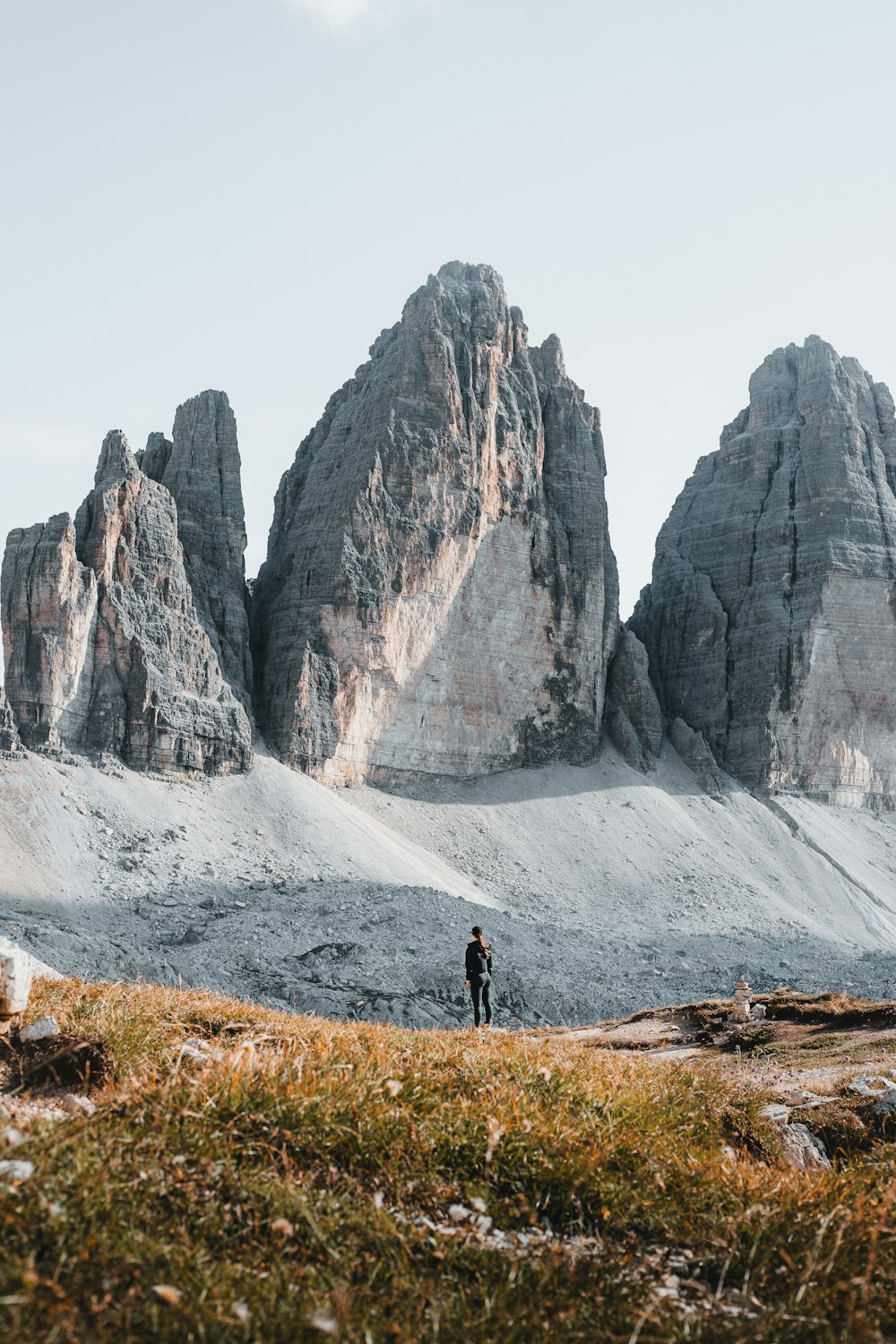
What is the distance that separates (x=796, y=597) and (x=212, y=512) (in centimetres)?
4510

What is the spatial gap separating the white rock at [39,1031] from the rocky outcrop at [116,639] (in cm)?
4729

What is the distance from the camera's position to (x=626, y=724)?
80.4 m

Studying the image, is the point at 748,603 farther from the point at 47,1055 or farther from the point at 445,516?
the point at 47,1055

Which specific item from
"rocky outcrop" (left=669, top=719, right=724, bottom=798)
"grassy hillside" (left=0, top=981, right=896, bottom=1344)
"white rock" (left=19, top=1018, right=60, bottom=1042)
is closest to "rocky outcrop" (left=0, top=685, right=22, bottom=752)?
"white rock" (left=19, top=1018, right=60, bottom=1042)

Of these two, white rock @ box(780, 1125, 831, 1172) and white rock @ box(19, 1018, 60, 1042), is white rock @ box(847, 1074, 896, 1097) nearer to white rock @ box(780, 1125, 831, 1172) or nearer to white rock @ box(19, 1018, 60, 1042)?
white rock @ box(780, 1125, 831, 1172)

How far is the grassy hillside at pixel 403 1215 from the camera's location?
3.97m

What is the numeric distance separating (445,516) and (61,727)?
2995 cm

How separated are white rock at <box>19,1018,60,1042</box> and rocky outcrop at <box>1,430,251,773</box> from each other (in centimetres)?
4729

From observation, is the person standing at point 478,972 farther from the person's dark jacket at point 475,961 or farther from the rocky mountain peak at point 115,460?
the rocky mountain peak at point 115,460

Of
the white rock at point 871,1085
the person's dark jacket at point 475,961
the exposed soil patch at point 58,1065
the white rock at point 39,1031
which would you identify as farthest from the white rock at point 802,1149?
the person's dark jacket at point 475,961

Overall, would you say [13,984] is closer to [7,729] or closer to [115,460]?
[7,729]

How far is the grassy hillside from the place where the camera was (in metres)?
3.97

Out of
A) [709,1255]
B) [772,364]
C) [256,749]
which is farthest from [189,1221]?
[772,364]

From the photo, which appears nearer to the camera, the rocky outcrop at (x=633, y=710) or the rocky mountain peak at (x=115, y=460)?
the rocky mountain peak at (x=115, y=460)
